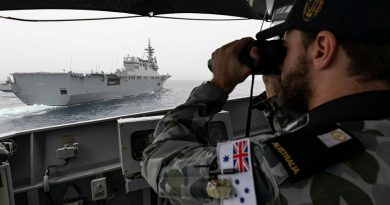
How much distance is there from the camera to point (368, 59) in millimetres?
618

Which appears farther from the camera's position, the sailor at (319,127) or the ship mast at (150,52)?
the ship mast at (150,52)

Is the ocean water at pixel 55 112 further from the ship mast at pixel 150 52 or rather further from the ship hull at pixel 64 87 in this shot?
the ship mast at pixel 150 52

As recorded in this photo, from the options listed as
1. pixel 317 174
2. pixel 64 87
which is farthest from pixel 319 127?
pixel 64 87

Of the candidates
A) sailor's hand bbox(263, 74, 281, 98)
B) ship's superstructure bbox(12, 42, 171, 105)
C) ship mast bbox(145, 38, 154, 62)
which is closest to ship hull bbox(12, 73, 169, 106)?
ship's superstructure bbox(12, 42, 171, 105)

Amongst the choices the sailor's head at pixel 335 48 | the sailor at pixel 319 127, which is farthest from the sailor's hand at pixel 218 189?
the sailor's head at pixel 335 48

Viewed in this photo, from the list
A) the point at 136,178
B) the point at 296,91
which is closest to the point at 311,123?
the point at 296,91

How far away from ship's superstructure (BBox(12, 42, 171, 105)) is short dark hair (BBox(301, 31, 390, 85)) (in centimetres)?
2431

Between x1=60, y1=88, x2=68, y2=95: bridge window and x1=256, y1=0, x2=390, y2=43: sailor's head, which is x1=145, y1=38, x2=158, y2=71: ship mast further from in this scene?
x1=256, y1=0, x2=390, y2=43: sailor's head

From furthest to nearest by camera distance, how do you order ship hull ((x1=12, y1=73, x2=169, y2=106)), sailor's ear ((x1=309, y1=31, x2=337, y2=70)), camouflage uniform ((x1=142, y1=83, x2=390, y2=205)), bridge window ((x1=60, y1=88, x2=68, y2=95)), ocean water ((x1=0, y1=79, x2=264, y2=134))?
bridge window ((x1=60, y1=88, x2=68, y2=95)) < ship hull ((x1=12, y1=73, x2=169, y2=106)) < ocean water ((x1=0, y1=79, x2=264, y2=134)) < sailor's ear ((x1=309, y1=31, x2=337, y2=70)) < camouflage uniform ((x1=142, y1=83, x2=390, y2=205))

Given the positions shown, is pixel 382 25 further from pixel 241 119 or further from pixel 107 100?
pixel 107 100

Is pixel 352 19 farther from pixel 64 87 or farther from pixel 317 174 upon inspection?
pixel 64 87

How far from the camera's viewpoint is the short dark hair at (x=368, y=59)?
0.62 m

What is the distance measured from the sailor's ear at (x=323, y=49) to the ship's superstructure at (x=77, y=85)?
24.2 m

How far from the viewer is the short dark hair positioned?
2.02ft
